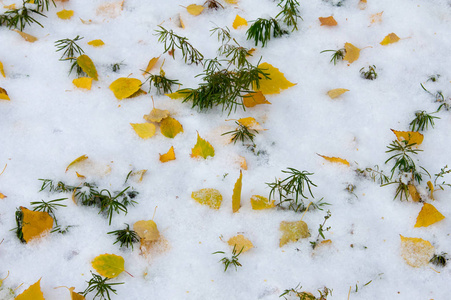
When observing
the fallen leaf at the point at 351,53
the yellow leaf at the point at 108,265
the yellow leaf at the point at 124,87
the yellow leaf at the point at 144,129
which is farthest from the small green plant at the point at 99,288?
the fallen leaf at the point at 351,53

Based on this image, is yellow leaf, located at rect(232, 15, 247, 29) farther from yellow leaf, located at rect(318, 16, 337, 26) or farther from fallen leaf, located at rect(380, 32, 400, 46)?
fallen leaf, located at rect(380, 32, 400, 46)

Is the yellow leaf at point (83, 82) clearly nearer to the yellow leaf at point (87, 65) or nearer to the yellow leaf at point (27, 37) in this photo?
the yellow leaf at point (87, 65)

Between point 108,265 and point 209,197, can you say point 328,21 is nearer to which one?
point 209,197

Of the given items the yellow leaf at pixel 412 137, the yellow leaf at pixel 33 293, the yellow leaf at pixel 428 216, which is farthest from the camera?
the yellow leaf at pixel 412 137

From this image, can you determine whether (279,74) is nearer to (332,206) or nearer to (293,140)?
(293,140)

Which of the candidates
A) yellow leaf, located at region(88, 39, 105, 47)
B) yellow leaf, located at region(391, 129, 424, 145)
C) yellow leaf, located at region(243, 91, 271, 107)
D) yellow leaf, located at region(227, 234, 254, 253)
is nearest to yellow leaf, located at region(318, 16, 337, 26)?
yellow leaf, located at region(243, 91, 271, 107)

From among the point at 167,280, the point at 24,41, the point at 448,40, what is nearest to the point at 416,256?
the point at 167,280

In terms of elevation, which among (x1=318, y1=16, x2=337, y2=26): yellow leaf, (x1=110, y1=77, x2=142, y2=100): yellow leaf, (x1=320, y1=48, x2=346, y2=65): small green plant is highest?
(x1=318, y1=16, x2=337, y2=26): yellow leaf
